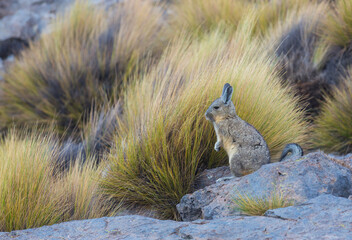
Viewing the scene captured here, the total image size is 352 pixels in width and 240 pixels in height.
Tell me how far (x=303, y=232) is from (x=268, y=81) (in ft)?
9.30

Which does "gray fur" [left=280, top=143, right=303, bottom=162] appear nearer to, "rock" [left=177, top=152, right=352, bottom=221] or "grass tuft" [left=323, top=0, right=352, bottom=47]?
"rock" [left=177, top=152, right=352, bottom=221]

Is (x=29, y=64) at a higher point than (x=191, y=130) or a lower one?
higher

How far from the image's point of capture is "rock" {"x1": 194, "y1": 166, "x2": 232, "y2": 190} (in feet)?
12.6

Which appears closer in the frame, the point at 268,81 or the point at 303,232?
the point at 303,232

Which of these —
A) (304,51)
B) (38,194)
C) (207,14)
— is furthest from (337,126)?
Result: (207,14)

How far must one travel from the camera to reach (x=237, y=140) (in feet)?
11.0

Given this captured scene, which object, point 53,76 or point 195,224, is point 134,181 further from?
point 53,76

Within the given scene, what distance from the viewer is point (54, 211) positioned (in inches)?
147

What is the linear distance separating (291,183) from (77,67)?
518cm

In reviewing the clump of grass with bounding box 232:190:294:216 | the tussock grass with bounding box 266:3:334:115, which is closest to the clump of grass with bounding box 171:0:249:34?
the tussock grass with bounding box 266:3:334:115

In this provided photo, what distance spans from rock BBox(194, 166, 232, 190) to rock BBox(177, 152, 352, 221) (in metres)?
0.53

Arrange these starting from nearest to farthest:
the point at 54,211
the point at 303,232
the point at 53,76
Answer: the point at 303,232 < the point at 54,211 < the point at 53,76

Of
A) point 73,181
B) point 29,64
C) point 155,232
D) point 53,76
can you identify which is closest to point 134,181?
point 73,181

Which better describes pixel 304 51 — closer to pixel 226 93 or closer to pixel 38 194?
pixel 226 93
